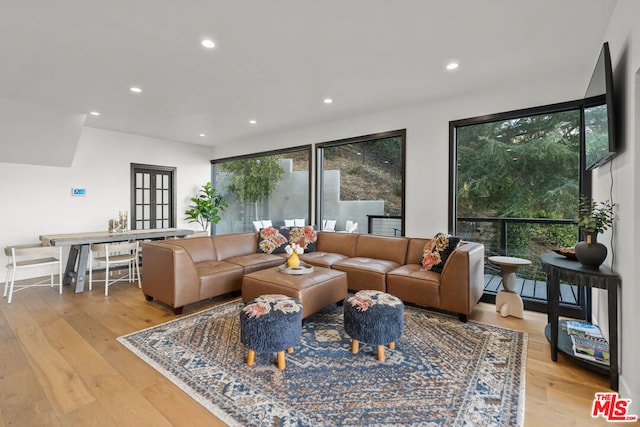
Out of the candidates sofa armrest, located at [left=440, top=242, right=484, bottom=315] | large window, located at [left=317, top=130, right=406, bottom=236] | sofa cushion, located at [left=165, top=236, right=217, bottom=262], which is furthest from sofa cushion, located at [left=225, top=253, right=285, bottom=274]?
sofa armrest, located at [left=440, top=242, right=484, bottom=315]

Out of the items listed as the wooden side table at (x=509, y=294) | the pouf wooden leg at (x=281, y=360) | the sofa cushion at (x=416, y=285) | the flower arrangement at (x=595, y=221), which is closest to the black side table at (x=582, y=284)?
the flower arrangement at (x=595, y=221)

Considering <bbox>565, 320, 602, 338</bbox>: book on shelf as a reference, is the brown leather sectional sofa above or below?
above

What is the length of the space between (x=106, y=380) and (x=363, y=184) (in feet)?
13.5

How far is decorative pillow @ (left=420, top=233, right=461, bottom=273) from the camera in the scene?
327cm

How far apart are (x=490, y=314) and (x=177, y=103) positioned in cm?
473

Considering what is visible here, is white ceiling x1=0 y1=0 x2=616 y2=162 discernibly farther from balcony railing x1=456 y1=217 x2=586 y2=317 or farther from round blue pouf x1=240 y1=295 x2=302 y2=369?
round blue pouf x1=240 y1=295 x2=302 y2=369

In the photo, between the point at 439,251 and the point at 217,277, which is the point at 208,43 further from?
the point at 439,251

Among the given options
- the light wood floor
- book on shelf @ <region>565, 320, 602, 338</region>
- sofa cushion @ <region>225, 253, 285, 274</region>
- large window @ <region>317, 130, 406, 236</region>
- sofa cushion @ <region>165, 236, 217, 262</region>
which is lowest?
the light wood floor

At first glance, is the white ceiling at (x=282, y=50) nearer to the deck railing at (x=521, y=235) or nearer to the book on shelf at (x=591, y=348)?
the deck railing at (x=521, y=235)

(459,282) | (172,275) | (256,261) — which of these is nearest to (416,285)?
(459,282)

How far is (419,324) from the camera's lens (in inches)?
115

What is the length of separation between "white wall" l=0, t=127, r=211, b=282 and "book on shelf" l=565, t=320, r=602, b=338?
6.82m

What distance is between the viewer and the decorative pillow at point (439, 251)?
327 centimetres

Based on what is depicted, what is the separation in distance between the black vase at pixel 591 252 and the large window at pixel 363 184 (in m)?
2.29
